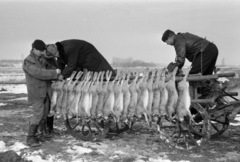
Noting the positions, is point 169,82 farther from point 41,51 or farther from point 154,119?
point 41,51

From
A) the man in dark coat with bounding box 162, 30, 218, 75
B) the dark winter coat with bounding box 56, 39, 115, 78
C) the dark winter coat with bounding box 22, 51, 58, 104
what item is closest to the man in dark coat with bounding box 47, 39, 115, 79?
the dark winter coat with bounding box 56, 39, 115, 78

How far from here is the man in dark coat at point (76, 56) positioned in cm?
594

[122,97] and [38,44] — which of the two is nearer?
[122,97]

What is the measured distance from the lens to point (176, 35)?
5.62 metres

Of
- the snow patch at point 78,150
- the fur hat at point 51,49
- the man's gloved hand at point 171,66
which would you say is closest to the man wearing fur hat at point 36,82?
the fur hat at point 51,49

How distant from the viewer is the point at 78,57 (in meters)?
6.19

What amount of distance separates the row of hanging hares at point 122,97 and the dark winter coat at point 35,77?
28 cm

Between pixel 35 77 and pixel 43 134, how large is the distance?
139 cm

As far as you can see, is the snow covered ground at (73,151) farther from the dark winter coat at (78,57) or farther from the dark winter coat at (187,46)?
the dark winter coat at (187,46)

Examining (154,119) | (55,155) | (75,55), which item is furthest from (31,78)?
(154,119)

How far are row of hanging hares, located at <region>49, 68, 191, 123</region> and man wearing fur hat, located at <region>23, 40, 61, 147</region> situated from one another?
272mm

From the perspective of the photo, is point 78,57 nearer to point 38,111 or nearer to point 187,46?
point 38,111

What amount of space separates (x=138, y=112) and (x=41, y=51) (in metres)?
2.35

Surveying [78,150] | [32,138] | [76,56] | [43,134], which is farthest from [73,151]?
[76,56]
